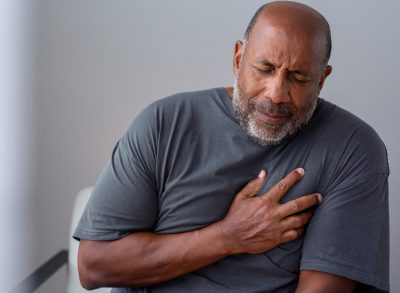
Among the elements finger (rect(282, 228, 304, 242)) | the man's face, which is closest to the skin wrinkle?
the man's face

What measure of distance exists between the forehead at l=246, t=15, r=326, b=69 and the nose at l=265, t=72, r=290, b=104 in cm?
3

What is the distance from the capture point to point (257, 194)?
1.34m

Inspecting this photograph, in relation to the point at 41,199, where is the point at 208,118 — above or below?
above

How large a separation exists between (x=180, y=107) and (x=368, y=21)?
0.82 metres

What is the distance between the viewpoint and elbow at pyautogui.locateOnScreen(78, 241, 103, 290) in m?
1.35

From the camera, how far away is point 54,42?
6.50ft

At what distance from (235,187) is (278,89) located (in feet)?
0.86

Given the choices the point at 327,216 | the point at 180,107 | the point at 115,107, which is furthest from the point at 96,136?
the point at 327,216

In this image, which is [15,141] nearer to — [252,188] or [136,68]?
[136,68]

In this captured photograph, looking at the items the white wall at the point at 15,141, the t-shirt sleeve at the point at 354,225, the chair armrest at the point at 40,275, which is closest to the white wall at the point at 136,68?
the white wall at the point at 15,141

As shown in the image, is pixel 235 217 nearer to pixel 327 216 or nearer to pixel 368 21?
pixel 327 216

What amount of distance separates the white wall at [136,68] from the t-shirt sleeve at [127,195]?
634mm

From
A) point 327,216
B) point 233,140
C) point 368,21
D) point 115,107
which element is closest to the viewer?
point 327,216

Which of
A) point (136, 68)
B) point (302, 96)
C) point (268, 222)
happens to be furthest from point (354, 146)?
point (136, 68)
